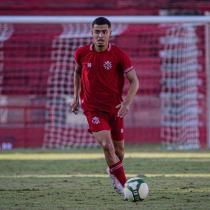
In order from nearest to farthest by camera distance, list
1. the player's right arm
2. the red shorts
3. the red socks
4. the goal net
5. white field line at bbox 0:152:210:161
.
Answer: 1. the red socks
2. the red shorts
3. the player's right arm
4. white field line at bbox 0:152:210:161
5. the goal net

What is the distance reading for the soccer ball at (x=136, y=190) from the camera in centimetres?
840

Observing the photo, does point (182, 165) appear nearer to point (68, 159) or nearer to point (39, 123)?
point (68, 159)

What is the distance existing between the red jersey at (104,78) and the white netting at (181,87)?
10386 mm

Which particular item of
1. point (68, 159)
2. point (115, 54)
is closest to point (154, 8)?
point (68, 159)

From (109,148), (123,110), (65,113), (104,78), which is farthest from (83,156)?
(123,110)

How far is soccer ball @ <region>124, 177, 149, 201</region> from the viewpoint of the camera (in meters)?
8.40

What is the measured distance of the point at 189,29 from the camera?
2072 cm

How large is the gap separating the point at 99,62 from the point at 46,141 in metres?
12.8

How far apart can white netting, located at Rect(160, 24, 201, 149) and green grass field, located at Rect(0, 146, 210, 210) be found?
3275 mm

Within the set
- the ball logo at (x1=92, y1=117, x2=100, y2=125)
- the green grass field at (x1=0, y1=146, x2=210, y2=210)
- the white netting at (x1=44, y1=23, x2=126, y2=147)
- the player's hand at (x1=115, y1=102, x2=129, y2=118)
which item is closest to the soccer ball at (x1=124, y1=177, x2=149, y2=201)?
the green grass field at (x1=0, y1=146, x2=210, y2=210)

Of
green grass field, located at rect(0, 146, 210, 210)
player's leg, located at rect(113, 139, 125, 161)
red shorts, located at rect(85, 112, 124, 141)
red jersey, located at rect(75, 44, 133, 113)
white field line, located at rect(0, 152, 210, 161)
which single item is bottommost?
white field line, located at rect(0, 152, 210, 161)

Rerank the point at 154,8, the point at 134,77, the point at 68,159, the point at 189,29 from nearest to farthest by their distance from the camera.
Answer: the point at 134,77 < the point at 68,159 < the point at 154,8 < the point at 189,29

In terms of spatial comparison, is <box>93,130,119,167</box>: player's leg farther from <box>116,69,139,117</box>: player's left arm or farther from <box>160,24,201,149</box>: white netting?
<box>160,24,201,149</box>: white netting

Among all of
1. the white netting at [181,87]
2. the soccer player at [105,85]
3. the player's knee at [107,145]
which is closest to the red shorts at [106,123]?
the soccer player at [105,85]
